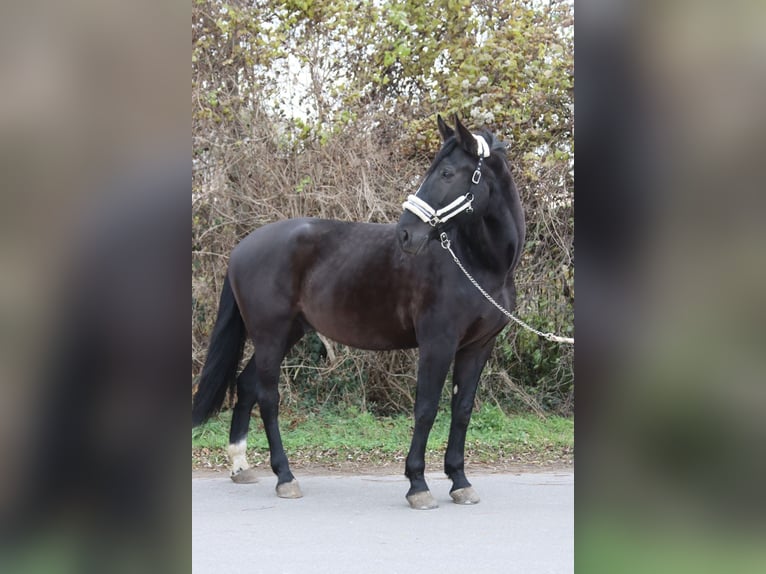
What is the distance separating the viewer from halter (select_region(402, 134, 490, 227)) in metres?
3.99

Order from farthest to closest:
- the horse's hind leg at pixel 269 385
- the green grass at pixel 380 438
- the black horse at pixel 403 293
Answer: the green grass at pixel 380 438 → the horse's hind leg at pixel 269 385 → the black horse at pixel 403 293

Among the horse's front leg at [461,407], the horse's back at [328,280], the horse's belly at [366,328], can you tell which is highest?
the horse's back at [328,280]

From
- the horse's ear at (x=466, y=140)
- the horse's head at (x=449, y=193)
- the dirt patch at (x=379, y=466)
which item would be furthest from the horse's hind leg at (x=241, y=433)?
the horse's ear at (x=466, y=140)

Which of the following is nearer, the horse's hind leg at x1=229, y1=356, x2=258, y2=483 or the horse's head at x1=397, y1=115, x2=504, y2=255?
the horse's head at x1=397, y1=115, x2=504, y2=255

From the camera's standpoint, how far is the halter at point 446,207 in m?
3.99

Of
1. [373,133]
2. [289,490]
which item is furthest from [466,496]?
[373,133]

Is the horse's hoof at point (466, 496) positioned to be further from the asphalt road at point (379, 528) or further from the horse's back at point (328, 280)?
the horse's back at point (328, 280)

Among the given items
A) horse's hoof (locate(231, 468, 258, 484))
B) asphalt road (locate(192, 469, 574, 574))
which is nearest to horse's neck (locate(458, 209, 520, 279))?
asphalt road (locate(192, 469, 574, 574))

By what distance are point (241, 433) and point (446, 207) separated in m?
2.16

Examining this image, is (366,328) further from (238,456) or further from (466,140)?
(466,140)

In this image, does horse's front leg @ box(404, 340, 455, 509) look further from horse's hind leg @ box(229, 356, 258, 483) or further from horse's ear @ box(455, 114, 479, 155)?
horse's hind leg @ box(229, 356, 258, 483)

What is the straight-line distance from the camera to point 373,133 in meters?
7.03

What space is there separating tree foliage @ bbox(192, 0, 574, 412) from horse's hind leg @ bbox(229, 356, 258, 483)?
1.79 m
